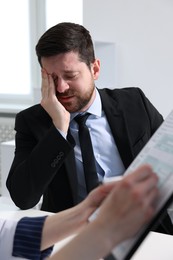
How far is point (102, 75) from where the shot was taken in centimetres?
262

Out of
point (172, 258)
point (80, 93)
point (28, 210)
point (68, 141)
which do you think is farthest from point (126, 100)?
point (172, 258)

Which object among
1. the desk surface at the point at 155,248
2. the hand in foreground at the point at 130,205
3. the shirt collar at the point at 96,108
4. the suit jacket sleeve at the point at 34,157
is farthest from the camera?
the shirt collar at the point at 96,108

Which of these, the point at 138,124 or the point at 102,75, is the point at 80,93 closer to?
the point at 138,124

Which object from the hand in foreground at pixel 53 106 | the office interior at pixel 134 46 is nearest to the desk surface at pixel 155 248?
the hand in foreground at pixel 53 106

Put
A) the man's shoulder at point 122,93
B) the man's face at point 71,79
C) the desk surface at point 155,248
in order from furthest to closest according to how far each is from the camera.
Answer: the man's shoulder at point 122,93 → the man's face at point 71,79 → the desk surface at point 155,248

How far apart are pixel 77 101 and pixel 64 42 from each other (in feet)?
0.73

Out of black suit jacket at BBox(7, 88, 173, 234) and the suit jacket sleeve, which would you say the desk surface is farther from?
the suit jacket sleeve

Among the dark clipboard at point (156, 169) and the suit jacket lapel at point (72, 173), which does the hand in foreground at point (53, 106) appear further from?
the dark clipboard at point (156, 169)

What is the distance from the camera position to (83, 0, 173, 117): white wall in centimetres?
240

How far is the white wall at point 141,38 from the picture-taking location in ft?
7.87

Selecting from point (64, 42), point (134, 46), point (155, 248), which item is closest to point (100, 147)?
point (64, 42)

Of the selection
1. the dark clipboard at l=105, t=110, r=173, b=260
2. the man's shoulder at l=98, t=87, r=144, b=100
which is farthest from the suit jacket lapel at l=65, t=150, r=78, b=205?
the dark clipboard at l=105, t=110, r=173, b=260

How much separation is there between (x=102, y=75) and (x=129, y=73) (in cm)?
19

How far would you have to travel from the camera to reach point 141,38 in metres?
2.46
